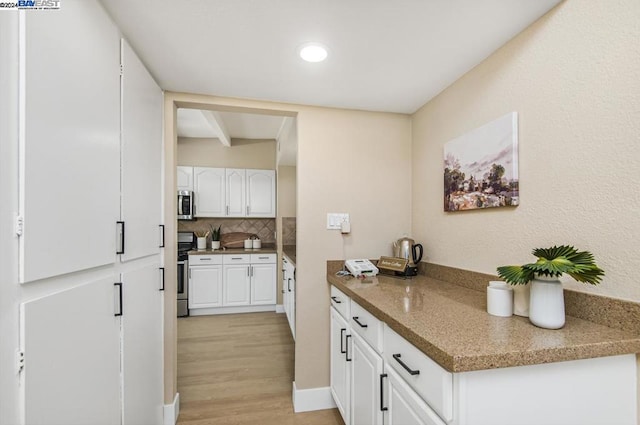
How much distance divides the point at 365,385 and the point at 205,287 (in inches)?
122

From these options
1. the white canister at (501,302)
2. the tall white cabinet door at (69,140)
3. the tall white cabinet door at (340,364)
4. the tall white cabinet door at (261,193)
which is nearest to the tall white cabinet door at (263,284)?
the tall white cabinet door at (261,193)

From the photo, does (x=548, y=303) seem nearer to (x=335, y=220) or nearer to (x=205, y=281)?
(x=335, y=220)

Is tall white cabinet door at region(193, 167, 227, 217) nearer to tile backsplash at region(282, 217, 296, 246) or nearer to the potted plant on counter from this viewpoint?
tile backsplash at region(282, 217, 296, 246)

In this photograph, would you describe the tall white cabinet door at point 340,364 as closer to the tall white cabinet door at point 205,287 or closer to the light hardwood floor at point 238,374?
the light hardwood floor at point 238,374

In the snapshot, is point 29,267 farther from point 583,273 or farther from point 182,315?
point 182,315

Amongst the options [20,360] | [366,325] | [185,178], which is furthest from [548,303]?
[185,178]

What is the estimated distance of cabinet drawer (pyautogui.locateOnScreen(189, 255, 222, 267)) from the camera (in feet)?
13.0

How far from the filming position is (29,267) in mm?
775

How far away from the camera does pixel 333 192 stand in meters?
2.21

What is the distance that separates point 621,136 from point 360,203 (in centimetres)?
147

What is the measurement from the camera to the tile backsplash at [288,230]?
4.20 metres

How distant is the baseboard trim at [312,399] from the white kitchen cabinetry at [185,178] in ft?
10.6

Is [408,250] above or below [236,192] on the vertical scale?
below

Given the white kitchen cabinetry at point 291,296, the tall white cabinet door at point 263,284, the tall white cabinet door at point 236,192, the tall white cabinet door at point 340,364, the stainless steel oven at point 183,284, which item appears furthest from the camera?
the tall white cabinet door at point 236,192
